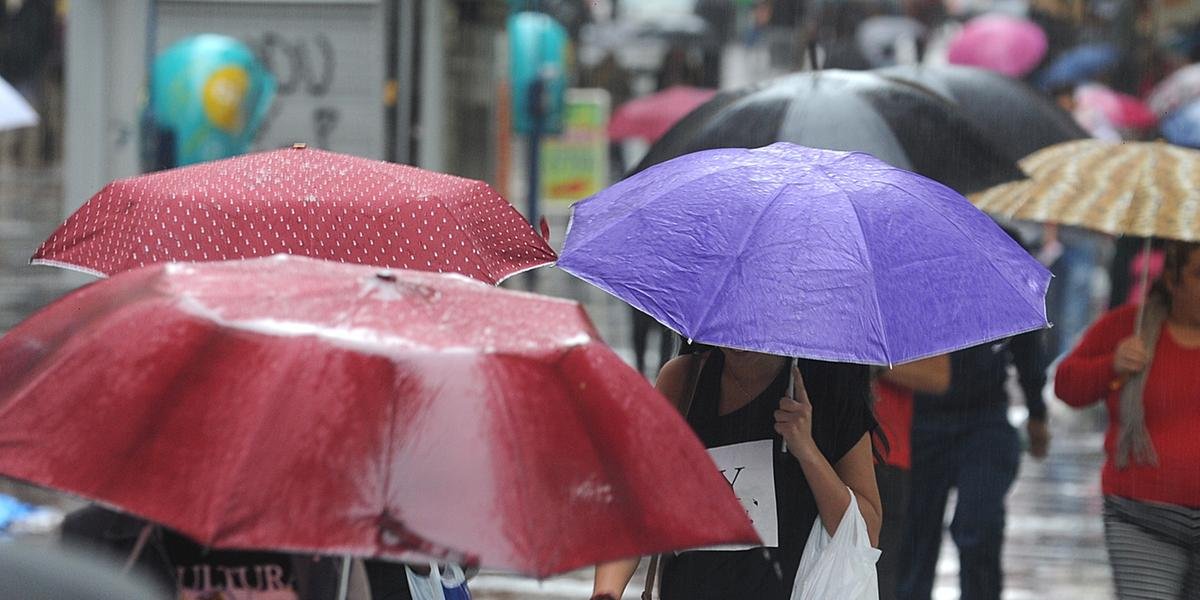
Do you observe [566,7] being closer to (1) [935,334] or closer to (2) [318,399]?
(1) [935,334]

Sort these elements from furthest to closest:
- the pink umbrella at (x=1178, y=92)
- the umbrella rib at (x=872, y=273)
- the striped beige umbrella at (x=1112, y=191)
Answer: the pink umbrella at (x=1178, y=92) < the striped beige umbrella at (x=1112, y=191) < the umbrella rib at (x=872, y=273)

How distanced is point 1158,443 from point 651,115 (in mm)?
8462

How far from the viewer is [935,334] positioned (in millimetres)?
3799

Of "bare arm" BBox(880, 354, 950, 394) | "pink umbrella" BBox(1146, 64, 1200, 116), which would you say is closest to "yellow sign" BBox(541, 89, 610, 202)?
"pink umbrella" BBox(1146, 64, 1200, 116)

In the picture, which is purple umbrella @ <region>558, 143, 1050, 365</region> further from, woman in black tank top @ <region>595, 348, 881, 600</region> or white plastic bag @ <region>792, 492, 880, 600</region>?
white plastic bag @ <region>792, 492, 880, 600</region>

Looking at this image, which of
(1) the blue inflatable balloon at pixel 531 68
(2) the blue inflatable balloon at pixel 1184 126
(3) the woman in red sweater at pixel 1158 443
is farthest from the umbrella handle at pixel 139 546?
(1) the blue inflatable balloon at pixel 531 68

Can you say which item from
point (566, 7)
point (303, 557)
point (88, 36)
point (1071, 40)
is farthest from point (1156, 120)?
point (303, 557)

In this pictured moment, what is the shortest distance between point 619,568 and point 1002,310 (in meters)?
1.00

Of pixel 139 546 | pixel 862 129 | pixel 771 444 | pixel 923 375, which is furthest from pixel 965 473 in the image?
pixel 139 546

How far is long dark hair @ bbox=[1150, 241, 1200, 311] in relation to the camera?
5.24 m

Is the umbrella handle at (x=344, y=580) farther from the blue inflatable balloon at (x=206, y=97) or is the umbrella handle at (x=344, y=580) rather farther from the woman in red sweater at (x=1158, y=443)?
the blue inflatable balloon at (x=206, y=97)

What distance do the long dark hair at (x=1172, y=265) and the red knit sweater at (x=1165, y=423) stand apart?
0.10 metres

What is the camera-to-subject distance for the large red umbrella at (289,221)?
151 inches

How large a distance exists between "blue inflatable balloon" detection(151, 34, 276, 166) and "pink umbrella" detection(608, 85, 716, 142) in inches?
144
